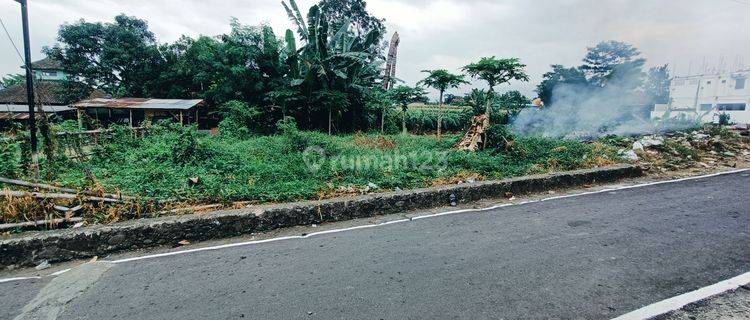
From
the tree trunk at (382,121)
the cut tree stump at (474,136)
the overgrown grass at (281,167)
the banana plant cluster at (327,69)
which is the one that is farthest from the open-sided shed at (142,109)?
the cut tree stump at (474,136)

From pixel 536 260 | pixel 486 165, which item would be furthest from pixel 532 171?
pixel 536 260

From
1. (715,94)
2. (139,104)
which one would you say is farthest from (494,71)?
(715,94)

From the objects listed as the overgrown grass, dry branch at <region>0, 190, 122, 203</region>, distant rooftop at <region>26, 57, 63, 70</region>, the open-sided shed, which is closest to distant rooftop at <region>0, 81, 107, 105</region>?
distant rooftop at <region>26, 57, 63, 70</region>

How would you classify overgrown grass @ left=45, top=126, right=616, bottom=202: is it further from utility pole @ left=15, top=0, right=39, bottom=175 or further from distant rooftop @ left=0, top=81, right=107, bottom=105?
distant rooftop @ left=0, top=81, right=107, bottom=105

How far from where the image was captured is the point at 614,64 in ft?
105

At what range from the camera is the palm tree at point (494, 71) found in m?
9.38

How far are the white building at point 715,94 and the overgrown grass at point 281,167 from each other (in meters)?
35.1

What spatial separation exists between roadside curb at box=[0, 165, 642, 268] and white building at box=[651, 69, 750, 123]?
38269mm

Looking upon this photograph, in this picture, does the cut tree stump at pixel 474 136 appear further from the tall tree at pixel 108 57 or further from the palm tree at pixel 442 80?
the tall tree at pixel 108 57

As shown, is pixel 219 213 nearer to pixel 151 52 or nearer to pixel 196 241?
pixel 196 241

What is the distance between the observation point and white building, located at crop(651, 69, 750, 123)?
121 feet

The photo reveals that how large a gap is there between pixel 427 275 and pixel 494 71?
793 cm

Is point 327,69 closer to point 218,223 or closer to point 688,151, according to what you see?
point 218,223

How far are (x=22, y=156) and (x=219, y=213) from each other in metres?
4.22
